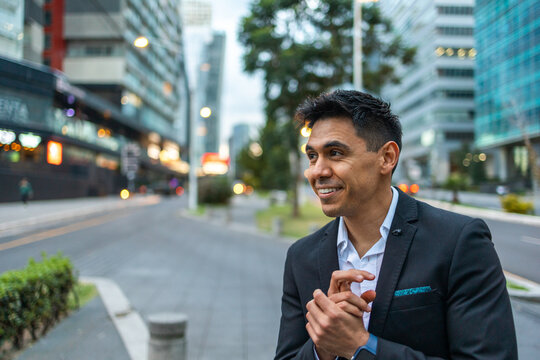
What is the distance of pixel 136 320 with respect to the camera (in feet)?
20.8

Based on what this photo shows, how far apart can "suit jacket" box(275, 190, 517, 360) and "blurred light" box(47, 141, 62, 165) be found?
142 inches

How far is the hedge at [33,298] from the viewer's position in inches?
175

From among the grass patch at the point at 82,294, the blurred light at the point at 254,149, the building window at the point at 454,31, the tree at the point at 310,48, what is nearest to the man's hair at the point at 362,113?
the building window at the point at 454,31

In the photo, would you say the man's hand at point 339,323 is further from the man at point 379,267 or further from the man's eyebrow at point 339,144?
the man's eyebrow at point 339,144

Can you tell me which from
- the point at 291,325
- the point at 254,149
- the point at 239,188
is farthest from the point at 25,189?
the point at 239,188

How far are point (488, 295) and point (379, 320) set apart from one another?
0.37 m

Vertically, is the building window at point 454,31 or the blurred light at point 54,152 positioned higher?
the building window at point 454,31

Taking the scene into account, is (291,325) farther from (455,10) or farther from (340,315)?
(455,10)

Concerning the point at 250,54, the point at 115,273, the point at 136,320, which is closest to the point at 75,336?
the point at 136,320

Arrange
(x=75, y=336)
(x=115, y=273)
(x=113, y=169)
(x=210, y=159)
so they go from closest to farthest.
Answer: (x=75, y=336) → (x=113, y=169) → (x=115, y=273) → (x=210, y=159)

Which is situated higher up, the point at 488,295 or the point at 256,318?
the point at 488,295

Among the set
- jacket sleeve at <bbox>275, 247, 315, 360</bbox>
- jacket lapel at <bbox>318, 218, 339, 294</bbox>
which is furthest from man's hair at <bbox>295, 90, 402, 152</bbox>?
jacket sleeve at <bbox>275, 247, 315, 360</bbox>

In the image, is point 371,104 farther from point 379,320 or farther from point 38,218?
point 38,218

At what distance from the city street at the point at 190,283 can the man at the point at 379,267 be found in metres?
0.96
